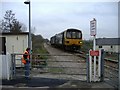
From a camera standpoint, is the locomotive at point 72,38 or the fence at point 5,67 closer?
the fence at point 5,67

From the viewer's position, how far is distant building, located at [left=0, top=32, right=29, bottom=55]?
19094 mm

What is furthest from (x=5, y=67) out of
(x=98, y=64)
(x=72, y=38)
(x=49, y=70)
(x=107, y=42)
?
(x=72, y=38)

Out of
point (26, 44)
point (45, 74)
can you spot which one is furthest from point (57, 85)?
point (26, 44)

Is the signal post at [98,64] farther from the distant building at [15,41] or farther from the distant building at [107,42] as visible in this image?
the distant building at [15,41]

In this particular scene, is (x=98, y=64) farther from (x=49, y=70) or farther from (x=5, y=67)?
(x=49, y=70)

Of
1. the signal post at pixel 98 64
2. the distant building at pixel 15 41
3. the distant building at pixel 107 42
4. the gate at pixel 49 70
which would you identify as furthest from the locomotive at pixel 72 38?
the signal post at pixel 98 64

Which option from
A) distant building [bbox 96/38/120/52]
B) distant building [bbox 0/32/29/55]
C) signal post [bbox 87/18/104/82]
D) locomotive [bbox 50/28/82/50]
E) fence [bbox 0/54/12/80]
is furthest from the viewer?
locomotive [bbox 50/28/82/50]

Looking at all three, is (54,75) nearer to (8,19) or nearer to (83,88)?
(83,88)

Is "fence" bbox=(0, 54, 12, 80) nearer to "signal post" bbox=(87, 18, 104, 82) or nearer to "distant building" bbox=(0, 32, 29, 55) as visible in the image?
"signal post" bbox=(87, 18, 104, 82)

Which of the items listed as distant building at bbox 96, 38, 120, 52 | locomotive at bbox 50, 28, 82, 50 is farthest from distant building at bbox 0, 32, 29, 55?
locomotive at bbox 50, 28, 82, 50

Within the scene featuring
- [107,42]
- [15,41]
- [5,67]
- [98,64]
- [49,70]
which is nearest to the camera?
[98,64]

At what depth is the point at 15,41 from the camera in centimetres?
1927

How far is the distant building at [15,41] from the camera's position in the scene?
19.1 meters

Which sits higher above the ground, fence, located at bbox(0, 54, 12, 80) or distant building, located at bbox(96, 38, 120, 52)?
distant building, located at bbox(96, 38, 120, 52)
